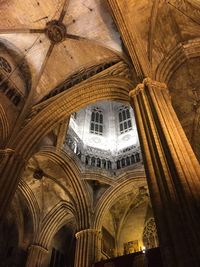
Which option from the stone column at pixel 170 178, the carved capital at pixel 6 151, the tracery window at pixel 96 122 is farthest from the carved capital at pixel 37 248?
the stone column at pixel 170 178

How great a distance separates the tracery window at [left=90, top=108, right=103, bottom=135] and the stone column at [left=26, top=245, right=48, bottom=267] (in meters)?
8.00

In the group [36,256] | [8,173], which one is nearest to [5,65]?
[8,173]

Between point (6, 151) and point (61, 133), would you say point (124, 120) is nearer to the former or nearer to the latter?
point (61, 133)

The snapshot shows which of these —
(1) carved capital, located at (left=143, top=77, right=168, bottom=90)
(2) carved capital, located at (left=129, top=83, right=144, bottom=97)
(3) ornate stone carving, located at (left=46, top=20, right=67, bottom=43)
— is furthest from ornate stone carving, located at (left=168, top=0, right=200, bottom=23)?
(3) ornate stone carving, located at (left=46, top=20, right=67, bottom=43)

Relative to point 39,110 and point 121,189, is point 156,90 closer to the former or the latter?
point 39,110

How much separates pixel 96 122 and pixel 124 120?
2.10m

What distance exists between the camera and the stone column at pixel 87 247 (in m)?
12.1

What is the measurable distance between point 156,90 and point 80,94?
4645 mm

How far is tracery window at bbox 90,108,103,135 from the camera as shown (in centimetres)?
1852

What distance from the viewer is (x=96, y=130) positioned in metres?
18.6

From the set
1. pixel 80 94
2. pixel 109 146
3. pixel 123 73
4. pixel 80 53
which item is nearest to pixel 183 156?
pixel 123 73

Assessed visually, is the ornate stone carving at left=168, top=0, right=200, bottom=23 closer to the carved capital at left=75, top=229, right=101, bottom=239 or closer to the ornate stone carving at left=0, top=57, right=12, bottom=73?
the ornate stone carving at left=0, top=57, right=12, bottom=73

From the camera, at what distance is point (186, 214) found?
485 cm

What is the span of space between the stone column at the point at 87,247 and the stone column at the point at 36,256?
9.84 ft
